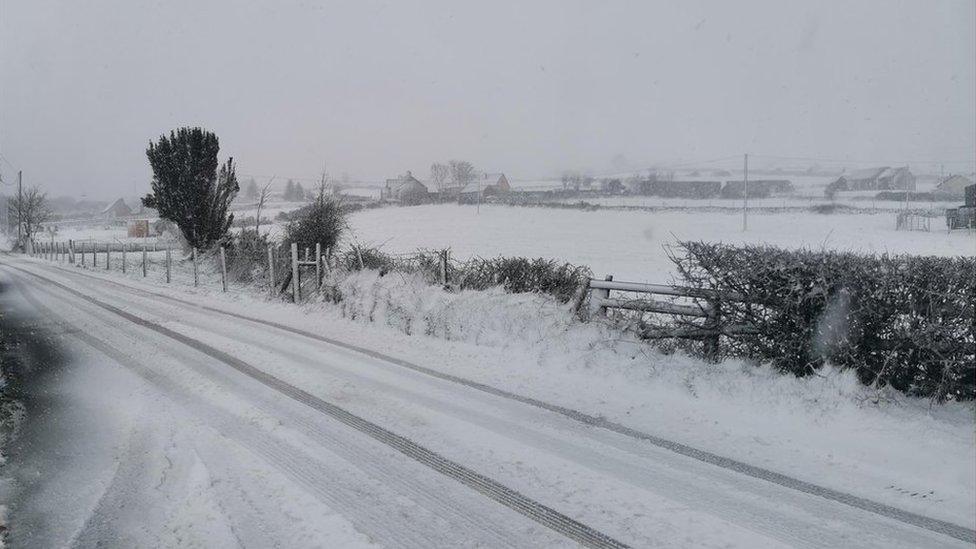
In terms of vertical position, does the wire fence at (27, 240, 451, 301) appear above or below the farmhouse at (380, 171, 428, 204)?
below

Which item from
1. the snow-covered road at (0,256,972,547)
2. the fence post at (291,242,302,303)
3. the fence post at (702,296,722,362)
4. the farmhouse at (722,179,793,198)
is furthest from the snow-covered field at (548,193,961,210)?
the snow-covered road at (0,256,972,547)

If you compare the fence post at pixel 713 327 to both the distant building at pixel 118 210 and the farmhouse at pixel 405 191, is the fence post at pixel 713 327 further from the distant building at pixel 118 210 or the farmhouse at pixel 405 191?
the distant building at pixel 118 210

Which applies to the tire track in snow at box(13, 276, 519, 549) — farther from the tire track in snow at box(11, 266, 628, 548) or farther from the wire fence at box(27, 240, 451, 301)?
the wire fence at box(27, 240, 451, 301)

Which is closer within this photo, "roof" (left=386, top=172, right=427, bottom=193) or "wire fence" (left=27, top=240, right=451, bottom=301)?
"wire fence" (left=27, top=240, right=451, bottom=301)

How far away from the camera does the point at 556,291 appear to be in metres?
10.8

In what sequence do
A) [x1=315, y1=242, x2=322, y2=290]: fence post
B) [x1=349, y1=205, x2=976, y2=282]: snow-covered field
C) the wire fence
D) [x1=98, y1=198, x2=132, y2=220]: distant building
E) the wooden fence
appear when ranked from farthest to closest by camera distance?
[x1=98, y1=198, x2=132, y2=220]: distant building, [x1=349, y1=205, x2=976, y2=282]: snow-covered field, [x1=315, y1=242, x2=322, y2=290]: fence post, the wire fence, the wooden fence

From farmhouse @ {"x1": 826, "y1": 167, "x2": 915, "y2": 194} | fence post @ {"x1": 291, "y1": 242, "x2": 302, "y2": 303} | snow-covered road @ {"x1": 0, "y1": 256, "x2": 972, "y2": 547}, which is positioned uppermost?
farmhouse @ {"x1": 826, "y1": 167, "x2": 915, "y2": 194}

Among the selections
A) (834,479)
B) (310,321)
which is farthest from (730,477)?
(310,321)

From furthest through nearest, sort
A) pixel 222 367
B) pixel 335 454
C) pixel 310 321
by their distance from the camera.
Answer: pixel 310 321, pixel 222 367, pixel 335 454

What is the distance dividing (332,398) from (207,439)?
1.47 m

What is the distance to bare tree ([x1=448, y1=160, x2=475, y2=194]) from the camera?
3652 inches

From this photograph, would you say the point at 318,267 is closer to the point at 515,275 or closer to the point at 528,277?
the point at 515,275

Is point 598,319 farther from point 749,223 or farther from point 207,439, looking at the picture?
point 749,223

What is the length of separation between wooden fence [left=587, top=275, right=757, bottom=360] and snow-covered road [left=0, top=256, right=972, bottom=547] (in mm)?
2459
